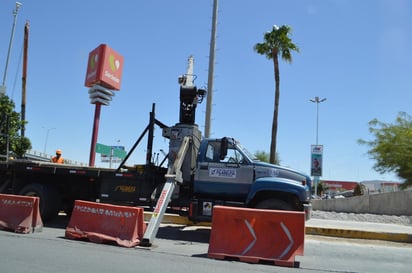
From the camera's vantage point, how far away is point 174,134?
37.5 ft

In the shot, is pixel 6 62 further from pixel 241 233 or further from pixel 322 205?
pixel 241 233

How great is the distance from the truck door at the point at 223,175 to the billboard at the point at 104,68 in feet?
67.4

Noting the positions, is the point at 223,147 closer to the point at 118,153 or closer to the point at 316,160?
the point at 316,160

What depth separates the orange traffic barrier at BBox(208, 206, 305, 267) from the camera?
25.2ft

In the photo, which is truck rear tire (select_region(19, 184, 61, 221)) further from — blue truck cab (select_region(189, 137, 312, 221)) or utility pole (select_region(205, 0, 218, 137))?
utility pole (select_region(205, 0, 218, 137))

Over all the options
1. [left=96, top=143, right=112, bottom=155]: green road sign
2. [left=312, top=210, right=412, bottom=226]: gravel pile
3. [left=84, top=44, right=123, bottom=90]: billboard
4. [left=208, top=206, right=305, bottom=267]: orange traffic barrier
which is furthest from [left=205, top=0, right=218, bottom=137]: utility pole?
[left=96, top=143, right=112, bottom=155]: green road sign

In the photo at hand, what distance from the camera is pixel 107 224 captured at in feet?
30.2

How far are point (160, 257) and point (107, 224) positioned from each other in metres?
2.06

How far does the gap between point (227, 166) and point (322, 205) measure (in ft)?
71.9

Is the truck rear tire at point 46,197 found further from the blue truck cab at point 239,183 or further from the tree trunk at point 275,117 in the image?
the tree trunk at point 275,117

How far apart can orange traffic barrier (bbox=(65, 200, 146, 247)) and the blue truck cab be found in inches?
69.4

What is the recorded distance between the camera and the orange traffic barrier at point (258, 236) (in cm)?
770

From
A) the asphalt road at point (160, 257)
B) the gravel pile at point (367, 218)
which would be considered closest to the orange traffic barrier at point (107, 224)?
the asphalt road at point (160, 257)

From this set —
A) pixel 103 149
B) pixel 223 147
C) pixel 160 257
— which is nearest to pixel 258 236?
pixel 160 257
